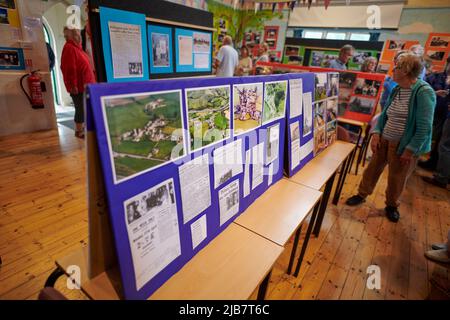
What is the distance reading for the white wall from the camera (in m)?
3.43

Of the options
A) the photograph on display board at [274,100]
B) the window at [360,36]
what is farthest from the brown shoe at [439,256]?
the window at [360,36]

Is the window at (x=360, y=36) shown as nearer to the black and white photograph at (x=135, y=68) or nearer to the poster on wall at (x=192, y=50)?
the poster on wall at (x=192, y=50)

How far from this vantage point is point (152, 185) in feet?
2.36

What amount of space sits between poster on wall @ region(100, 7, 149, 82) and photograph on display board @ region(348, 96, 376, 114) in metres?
2.74

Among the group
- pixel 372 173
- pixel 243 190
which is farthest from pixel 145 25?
pixel 372 173

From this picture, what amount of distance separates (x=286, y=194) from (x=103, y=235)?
38.7 inches

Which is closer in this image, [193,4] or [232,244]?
[232,244]

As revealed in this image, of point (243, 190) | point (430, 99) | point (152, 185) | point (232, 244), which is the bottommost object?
point (232, 244)

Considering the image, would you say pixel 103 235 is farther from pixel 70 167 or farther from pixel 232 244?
pixel 70 167

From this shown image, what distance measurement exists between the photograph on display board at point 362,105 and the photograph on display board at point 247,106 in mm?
2589

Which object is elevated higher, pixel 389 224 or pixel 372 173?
pixel 372 173

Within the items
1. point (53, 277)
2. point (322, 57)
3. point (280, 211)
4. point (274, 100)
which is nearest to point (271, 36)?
point (322, 57)

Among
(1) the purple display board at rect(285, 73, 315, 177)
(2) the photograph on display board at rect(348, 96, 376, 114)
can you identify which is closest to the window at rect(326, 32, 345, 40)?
(2) the photograph on display board at rect(348, 96, 376, 114)

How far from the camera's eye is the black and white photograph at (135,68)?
1686 mm
